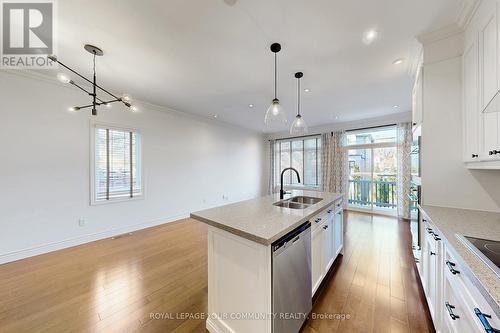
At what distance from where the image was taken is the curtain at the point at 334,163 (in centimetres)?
568

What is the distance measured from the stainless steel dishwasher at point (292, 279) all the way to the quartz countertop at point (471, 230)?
88cm

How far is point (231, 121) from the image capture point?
5.72 meters

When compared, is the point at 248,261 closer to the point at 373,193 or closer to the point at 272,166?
the point at 373,193

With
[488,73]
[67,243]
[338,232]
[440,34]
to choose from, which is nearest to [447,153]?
[488,73]

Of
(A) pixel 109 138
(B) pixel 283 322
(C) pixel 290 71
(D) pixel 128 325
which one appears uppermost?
Result: (C) pixel 290 71

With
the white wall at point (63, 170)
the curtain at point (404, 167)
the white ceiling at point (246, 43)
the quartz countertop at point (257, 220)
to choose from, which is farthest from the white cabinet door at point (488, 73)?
the white wall at point (63, 170)

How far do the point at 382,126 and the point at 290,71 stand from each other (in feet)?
12.8

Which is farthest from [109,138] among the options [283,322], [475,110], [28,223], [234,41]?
[475,110]

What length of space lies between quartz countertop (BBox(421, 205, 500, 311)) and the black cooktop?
0.21 ft

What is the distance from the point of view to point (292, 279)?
1382mm

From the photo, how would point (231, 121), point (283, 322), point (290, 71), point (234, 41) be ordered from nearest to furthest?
point (283, 322) → point (234, 41) → point (290, 71) → point (231, 121)

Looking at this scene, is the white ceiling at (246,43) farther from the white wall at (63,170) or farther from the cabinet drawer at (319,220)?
the cabinet drawer at (319,220)

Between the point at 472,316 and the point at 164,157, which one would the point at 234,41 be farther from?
the point at 164,157

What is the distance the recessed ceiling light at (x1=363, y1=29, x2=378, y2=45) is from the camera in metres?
1.92
